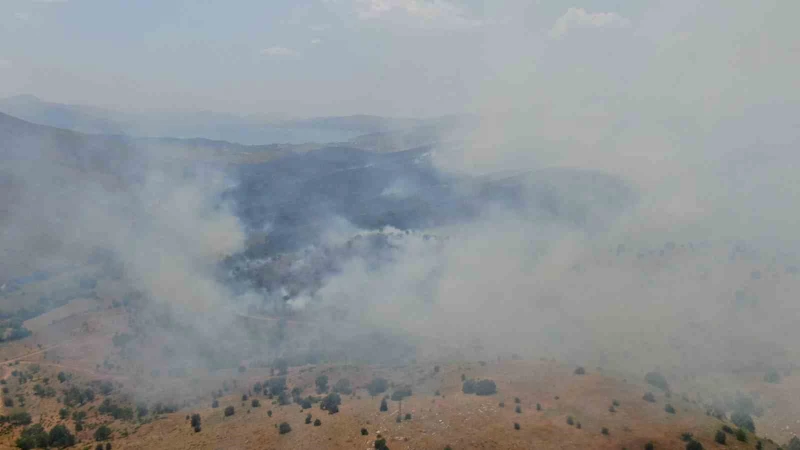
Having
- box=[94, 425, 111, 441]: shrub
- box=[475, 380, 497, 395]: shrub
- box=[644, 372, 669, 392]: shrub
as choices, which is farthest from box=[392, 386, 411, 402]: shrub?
box=[94, 425, 111, 441]: shrub

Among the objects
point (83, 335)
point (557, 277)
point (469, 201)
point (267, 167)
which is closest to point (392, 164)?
point (267, 167)

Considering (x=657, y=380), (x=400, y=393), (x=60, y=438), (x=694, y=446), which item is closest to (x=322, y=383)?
(x=400, y=393)

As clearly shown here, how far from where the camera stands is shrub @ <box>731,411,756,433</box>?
128ft

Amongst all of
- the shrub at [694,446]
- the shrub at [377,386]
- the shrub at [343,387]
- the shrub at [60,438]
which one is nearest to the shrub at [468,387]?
the shrub at [377,386]

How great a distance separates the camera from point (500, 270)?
293 feet

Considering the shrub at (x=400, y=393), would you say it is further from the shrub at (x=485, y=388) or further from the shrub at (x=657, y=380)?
the shrub at (x=657, y=380)

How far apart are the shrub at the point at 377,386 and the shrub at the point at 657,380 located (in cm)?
2170

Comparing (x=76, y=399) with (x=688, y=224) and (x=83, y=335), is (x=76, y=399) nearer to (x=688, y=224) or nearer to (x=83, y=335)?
(x=83, y=335)

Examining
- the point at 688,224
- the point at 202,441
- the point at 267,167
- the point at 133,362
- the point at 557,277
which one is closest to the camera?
the point at 202,441

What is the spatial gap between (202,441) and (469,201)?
359ft

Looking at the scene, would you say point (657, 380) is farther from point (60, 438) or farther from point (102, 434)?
point (60, 438)

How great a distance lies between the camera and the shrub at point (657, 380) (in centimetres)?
4394

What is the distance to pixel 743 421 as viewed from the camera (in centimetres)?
4016

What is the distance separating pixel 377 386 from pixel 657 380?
2310 cm
